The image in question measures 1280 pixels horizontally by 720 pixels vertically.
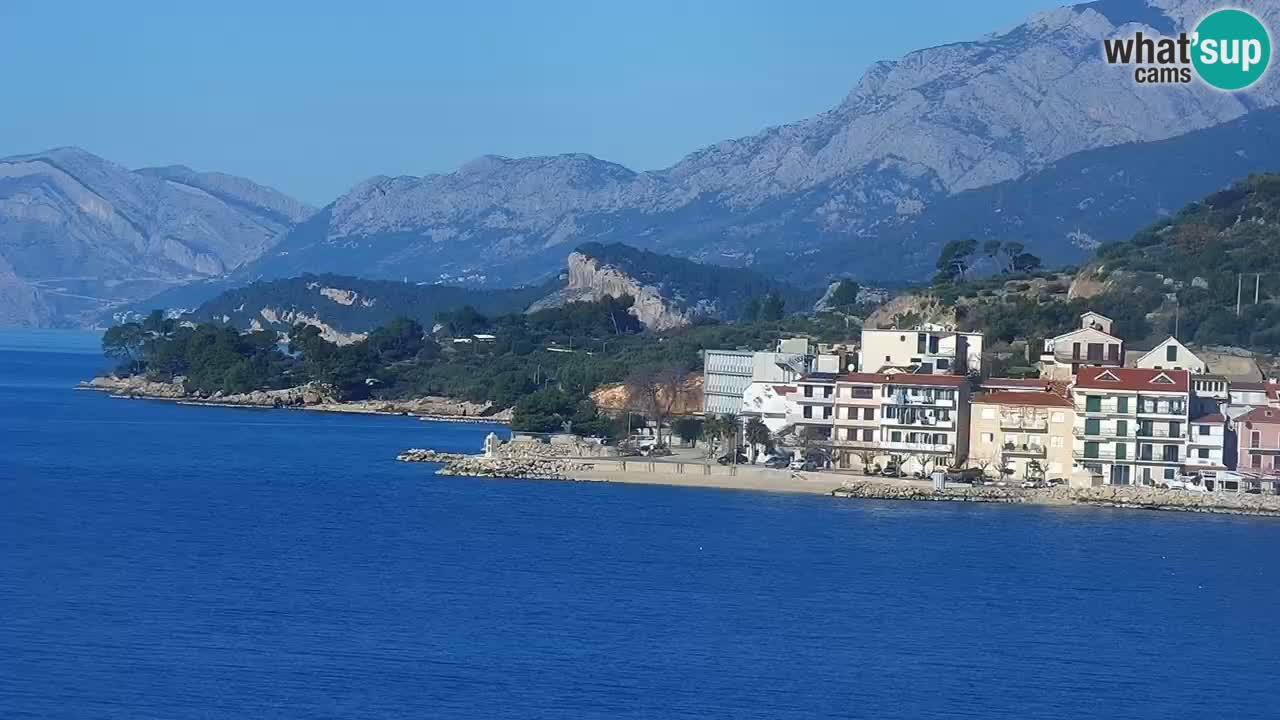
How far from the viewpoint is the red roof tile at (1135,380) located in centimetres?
4550

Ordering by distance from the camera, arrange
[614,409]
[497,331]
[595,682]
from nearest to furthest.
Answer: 1. [595,682]
2. [614,409]
3. [497,331]

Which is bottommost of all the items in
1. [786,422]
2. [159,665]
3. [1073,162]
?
[159,665]

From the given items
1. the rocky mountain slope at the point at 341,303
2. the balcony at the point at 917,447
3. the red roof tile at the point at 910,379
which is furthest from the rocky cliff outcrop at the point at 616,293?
the balcony at the point at 917,447

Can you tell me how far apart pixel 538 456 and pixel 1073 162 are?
135 metres

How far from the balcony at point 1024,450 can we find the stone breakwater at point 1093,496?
4.29 feet

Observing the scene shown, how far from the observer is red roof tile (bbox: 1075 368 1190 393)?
1791 inches

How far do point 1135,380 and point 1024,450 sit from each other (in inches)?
109

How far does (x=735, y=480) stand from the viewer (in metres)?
47.2

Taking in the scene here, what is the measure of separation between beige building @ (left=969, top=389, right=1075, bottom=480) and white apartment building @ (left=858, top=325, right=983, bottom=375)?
13.6ft

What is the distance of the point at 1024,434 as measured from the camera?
46500 mm

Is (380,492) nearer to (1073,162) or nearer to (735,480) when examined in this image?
(735,480)

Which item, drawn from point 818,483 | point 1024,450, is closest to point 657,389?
point 818,483

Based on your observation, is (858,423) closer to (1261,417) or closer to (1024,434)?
(1024,434)

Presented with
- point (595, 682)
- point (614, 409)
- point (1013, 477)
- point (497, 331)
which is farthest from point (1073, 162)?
point (595, 682)
